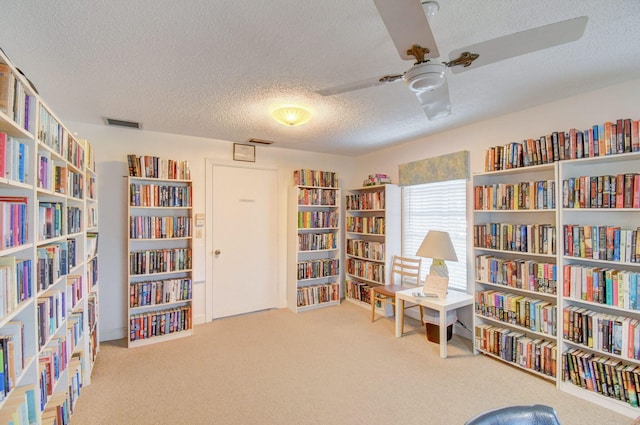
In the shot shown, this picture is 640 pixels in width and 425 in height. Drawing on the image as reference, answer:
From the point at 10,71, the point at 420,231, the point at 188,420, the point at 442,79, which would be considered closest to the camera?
the point at 10,71

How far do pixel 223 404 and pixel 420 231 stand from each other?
295cm

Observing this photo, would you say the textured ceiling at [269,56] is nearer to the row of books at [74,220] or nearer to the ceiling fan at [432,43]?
the ceiling fan at [432,43]

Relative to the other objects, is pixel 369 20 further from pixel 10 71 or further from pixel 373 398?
pixel 373 398

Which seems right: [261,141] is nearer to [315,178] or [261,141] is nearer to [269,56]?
[315,178]

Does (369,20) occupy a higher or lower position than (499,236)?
higher

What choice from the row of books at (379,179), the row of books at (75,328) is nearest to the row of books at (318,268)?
the row of books at (379,179)

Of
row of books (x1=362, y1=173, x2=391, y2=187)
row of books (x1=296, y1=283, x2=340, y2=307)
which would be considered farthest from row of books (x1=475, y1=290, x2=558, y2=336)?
row of books (x1=296, y1=283, x2=340, y2=307)

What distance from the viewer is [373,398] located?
88.1 inches

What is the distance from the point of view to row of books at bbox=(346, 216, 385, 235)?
4152 mm

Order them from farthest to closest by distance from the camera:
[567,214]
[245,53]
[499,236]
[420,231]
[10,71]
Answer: [420,231], [499,236], [567,214], [245,53], [10,71]

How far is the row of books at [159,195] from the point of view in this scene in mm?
3145

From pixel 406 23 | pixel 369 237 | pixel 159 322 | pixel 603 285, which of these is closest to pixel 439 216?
pixel 369 237

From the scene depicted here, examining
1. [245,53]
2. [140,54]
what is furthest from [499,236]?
[140,54]

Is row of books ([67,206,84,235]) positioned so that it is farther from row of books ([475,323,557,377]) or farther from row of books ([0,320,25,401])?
row of books ([475,323,557,377])
